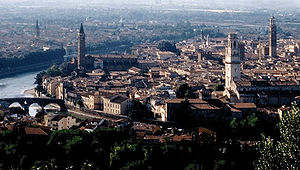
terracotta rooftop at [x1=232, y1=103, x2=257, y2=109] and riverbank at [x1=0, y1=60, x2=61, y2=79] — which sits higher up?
terracotta rooftop at [x1=232, y1=103, x2=257, y2=109]

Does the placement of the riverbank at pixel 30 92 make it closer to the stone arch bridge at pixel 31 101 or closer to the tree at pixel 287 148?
the stone arch bridge at pixel 31 101

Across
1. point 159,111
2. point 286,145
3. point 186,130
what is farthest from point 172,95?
point 286,145

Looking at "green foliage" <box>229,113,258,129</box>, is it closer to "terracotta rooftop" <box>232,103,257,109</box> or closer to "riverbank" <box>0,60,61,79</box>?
"terracotta rooftop" <box>232,103,257,109</box>

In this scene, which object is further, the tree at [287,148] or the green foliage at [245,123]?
the green foliage at [245,123]

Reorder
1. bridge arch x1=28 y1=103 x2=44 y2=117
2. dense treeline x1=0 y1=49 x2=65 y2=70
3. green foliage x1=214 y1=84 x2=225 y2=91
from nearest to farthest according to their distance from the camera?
green foliage x1=214 y1=84 x2=225 y2=91
bridge arch x1=28 y1=103 x2=44 y2=117
dense treeline x1=0 y1=49 x2=65 y2=70

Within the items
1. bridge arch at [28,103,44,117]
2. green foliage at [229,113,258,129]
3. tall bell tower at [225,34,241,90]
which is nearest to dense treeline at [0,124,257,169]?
green foliage at [229,113,258,129]

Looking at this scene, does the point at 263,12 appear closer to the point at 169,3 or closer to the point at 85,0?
the point at 169,3

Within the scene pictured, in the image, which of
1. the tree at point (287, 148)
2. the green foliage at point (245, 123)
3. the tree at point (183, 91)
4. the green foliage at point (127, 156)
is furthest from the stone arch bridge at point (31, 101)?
the tree at point (287, 148)

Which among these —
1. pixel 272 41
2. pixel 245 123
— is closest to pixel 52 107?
pixel 245 123
